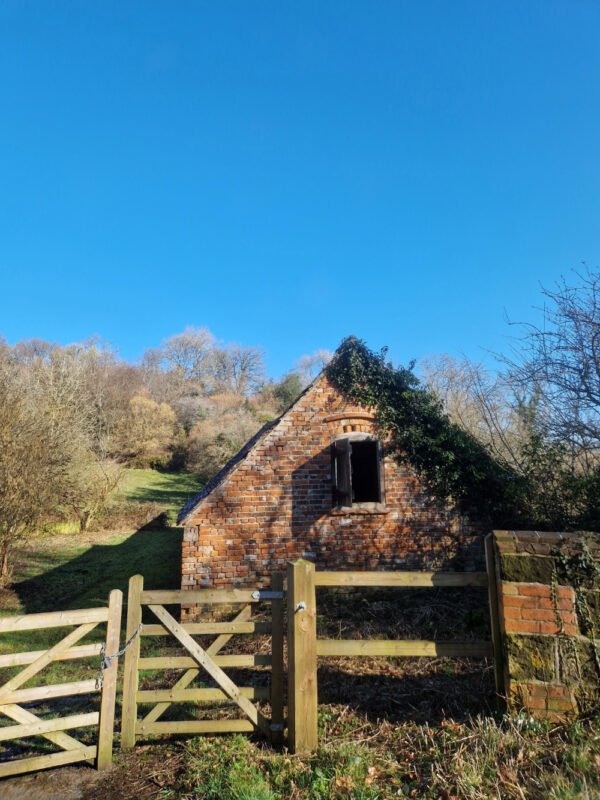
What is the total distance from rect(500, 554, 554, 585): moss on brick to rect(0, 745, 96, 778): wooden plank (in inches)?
159

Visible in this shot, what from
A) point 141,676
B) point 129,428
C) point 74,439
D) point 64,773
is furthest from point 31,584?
point 129,428

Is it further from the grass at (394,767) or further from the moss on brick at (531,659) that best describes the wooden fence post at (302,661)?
the moss on brick at (531,659)

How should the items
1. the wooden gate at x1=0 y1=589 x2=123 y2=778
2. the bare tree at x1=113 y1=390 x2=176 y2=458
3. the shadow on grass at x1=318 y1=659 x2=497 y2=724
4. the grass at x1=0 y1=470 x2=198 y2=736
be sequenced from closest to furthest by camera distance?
the wooden gate at x1=0 y1=589 x2=123 y2=778 → the shadow on grass at x1=318 y1=659 x2=497 y2=724 → the grass at x1=0 y1=470 x2=198 y2=736 → the bare tree at x1=113 y1=390 x2=176 y2=458

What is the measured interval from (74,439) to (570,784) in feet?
59.3

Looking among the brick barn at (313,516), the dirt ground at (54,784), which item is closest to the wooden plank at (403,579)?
the dirt ground at (54,784)

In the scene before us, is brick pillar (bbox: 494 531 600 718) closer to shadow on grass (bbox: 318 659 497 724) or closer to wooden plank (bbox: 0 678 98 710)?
shadow on grass (bbox: 318 659 497 724)

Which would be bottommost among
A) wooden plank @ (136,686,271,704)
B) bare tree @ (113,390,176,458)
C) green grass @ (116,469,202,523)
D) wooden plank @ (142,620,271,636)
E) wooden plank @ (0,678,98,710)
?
wooden plank @ (136,686,271,704)

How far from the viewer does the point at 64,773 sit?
13.1 ft

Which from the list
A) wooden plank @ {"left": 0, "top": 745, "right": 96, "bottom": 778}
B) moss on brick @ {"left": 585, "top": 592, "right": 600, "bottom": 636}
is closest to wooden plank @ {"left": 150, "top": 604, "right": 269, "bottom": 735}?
wooden plank @ {"left": 0, "top": 745, "right": 96, "bottom": 778}

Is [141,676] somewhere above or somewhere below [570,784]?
below

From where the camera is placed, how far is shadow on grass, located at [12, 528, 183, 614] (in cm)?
1137

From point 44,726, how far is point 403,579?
3.40 metres

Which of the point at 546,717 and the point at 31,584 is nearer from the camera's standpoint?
the point at 546,717

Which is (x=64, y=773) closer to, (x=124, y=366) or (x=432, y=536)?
(x=432, y=536)
